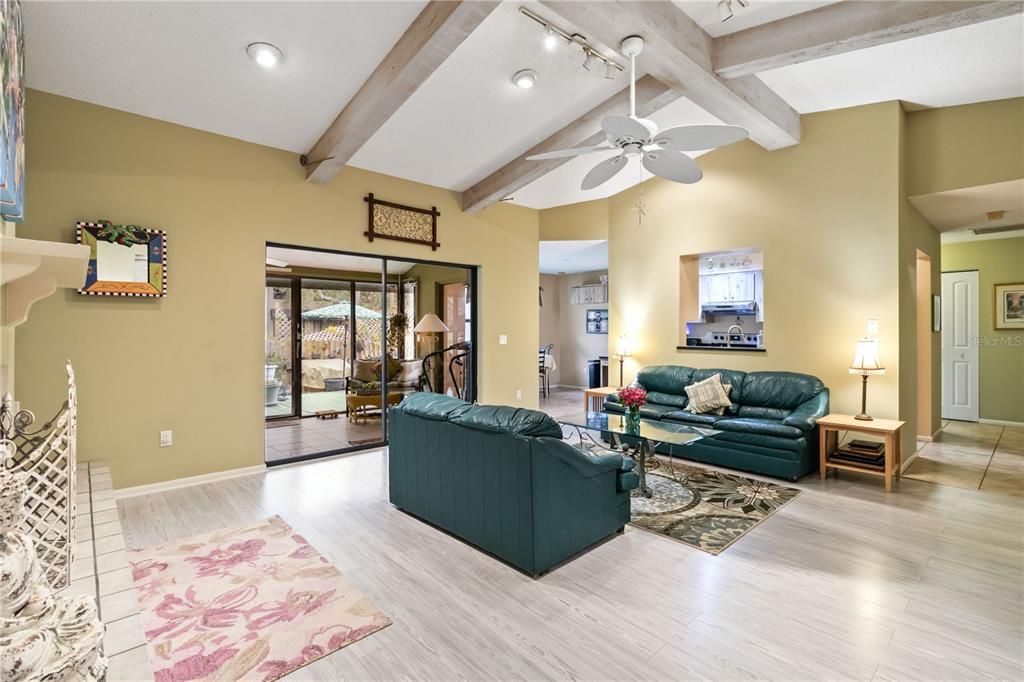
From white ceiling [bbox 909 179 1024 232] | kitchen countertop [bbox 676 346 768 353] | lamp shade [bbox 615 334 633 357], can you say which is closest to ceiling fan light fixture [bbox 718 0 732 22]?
white ceiling [bbox 909 179 1024 232]

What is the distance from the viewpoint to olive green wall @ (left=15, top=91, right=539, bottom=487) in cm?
357

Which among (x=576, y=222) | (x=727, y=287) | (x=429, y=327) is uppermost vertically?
(x=576, y=222)

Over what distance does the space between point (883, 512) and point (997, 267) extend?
5713 mm

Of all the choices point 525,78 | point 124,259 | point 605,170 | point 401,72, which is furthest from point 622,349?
point 124,259

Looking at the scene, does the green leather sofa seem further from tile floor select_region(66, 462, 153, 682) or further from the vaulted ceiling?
the vaulted ceiling

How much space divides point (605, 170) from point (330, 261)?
3.22 meters

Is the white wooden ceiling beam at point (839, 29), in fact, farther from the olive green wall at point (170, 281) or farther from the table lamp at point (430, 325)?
the table lamp at point (430, 325)

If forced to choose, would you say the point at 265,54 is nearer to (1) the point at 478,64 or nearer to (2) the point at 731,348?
(1) the point at 478,64

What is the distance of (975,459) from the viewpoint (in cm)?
510

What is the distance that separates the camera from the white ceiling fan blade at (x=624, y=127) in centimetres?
277

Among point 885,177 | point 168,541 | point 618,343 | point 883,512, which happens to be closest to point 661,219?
point 618,343

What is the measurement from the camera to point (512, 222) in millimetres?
6758

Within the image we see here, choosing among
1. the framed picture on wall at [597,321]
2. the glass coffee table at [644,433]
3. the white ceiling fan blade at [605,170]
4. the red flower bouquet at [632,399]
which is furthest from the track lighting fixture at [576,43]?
the framed picture on wall at [597,321]

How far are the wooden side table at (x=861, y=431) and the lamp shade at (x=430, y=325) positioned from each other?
421 cm
